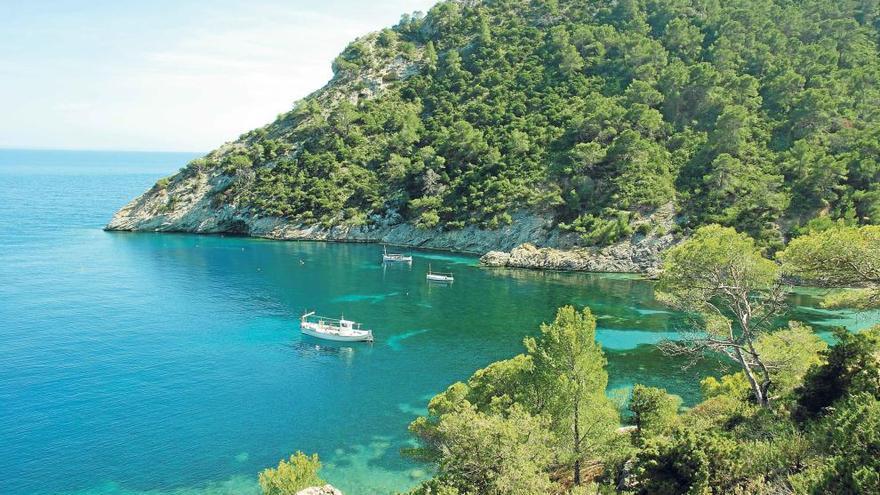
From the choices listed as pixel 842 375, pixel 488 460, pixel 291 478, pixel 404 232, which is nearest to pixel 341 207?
pixel 404 232

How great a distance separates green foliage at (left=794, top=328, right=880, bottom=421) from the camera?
69.3ft

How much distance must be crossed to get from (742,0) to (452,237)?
99259 mm

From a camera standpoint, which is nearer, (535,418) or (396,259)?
(535,418)

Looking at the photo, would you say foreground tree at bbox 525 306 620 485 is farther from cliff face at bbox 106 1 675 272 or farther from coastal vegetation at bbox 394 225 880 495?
cliff face at bbox 106 1 675 272

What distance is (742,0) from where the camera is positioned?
135875 mm

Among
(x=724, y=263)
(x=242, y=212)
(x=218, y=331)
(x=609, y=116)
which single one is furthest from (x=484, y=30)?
(x=724, y=263)

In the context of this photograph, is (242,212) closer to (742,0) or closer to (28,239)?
(28,239)

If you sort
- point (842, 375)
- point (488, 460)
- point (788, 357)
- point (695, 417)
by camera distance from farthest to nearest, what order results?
point (695, 417)
point (788, 357)
point (842, 375)
point (488, 460)

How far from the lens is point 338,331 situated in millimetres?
60688

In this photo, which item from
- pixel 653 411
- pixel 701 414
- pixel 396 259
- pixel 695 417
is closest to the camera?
pixel 653 411

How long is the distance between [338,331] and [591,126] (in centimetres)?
7206

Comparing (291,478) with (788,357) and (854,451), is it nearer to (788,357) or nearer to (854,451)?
(854,451)

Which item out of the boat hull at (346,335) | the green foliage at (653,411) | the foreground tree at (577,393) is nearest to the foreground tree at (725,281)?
the green foliage at (653,411)

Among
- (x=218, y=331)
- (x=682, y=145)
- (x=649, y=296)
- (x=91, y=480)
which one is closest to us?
(x=91, y=480)
